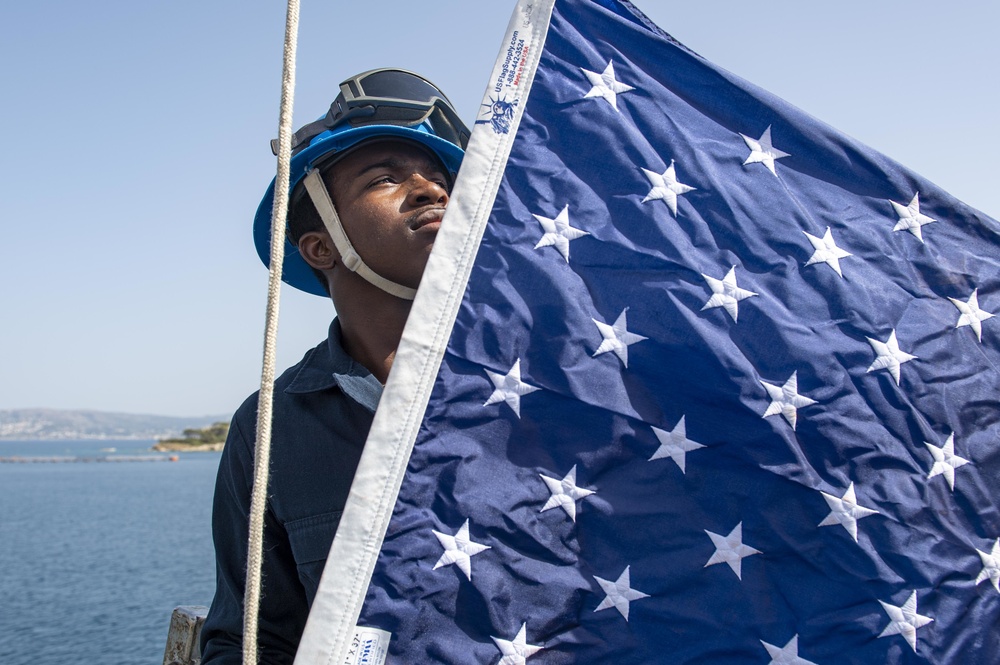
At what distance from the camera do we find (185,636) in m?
3.68

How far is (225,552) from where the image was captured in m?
2.60

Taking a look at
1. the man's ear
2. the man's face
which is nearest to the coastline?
the man's ear

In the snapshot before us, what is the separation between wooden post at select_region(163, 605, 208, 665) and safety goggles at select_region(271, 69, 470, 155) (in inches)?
91.8

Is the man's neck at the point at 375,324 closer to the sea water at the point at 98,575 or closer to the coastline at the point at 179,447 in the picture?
the sea water at the point at 98,575

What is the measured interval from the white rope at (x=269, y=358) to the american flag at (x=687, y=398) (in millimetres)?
196

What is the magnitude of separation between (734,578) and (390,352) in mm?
1395

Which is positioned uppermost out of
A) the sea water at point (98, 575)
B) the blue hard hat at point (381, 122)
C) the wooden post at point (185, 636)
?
the blue hard hat at point (381, 122)

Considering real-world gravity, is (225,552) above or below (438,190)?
below

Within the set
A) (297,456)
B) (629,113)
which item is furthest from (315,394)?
(629,113)

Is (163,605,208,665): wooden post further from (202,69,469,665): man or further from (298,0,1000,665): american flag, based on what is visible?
(298,0,1000,665): american flag

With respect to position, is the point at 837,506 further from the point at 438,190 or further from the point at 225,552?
the point at 225,552

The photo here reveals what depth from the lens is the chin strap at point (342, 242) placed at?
2.57 m

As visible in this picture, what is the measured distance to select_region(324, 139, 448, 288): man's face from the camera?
98.7 inches

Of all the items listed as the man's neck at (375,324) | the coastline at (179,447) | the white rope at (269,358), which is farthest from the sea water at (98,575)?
the coastline at (179,447)
